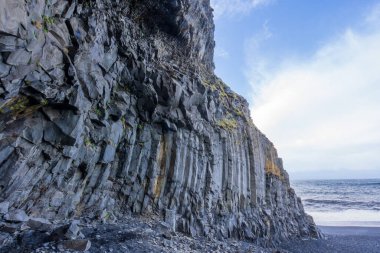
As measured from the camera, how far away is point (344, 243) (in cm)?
2853

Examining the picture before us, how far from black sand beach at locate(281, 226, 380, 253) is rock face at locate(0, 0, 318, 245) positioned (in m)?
1.81

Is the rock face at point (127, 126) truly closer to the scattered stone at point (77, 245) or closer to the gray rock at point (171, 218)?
the gray rock at point (171, 218)

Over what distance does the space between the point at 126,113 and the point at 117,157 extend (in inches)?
116

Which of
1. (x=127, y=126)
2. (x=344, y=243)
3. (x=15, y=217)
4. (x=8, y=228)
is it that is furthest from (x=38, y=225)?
(x=344, y=243)

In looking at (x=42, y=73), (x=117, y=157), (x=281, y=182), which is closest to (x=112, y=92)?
(x=117, y=157)

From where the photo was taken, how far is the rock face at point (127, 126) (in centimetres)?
1098

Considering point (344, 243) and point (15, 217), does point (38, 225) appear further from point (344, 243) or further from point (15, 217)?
point (344, 243)

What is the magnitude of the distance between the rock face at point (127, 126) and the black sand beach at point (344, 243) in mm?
1813

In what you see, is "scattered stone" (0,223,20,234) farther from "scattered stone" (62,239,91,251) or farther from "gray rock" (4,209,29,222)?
"scattered stone" (62,239,91,251)

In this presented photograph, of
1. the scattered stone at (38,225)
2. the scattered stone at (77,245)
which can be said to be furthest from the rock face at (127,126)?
the scattered stone at (77,245)

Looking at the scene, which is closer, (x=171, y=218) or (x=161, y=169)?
(x=171, y=218)

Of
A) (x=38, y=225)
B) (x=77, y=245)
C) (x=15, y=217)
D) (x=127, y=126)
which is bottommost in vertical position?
(x=77, y=245)

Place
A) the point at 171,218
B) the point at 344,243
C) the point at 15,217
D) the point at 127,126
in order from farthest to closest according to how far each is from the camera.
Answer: the point at 344,243 < the point at 171,218 < the point at 127,126 < the point at 15,217

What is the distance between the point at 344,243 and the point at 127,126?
Answer: 2622cm
